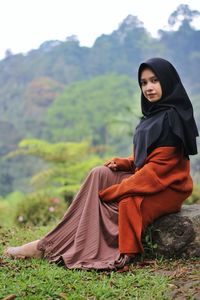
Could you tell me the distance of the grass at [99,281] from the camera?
9.87ft

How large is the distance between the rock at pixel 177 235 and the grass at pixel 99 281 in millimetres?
88

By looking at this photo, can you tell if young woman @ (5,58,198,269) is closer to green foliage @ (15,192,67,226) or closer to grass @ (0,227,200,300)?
grass @ (0,227,200,300)

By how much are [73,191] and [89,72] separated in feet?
82.6

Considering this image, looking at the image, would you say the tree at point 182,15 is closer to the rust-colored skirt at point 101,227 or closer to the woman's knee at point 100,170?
the woman's knee at point 100,170

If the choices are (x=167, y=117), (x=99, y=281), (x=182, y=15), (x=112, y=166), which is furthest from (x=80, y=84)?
(x=99, y=281)

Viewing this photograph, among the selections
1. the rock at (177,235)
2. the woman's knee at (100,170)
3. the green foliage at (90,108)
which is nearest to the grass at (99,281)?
the rock at (177,235)

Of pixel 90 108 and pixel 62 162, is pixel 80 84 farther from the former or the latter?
pixel 62 162

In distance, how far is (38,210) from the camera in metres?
9.01

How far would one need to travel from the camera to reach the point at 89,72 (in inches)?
1421

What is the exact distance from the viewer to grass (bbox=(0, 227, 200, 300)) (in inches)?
118

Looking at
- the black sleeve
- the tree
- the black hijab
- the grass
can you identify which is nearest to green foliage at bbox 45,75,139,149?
the tree

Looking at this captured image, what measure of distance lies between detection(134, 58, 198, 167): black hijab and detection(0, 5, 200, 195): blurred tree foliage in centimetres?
1867

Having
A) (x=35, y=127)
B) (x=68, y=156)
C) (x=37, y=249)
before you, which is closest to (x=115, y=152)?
(x=35, y=127)

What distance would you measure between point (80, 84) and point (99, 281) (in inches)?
1172
